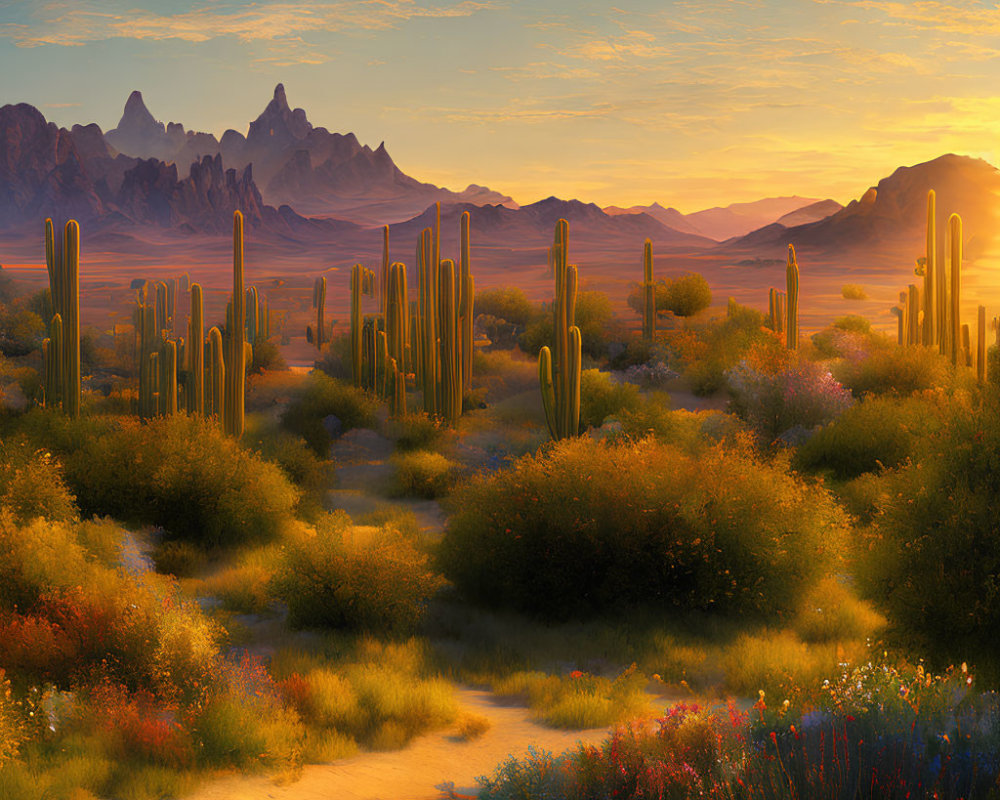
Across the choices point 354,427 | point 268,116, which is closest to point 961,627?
point 354,427

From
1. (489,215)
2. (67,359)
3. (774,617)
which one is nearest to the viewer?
(774,617)

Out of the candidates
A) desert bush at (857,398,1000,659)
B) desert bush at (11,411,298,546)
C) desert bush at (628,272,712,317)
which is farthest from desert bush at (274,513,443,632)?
desert bush at (628,272,712,317)

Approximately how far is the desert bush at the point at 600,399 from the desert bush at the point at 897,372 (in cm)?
495

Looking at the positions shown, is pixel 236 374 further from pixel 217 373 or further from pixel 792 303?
pixel 792 303

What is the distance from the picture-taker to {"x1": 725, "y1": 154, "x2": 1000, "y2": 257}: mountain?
108375mm

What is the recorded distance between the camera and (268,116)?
634 feet

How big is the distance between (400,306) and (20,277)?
246 ft

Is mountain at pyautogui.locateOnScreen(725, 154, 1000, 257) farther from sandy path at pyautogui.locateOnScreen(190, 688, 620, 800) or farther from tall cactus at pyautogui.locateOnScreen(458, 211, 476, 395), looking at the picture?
sandy path at pyautogui.locateOnScreen(190, 688, 620, 800)

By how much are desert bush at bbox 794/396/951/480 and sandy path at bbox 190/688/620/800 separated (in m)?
11.0

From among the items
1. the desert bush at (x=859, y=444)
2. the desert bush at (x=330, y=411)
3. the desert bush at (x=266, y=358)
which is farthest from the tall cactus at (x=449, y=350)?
the desert bush at (x=266, y=358)

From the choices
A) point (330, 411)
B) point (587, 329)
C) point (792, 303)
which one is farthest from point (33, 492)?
point (587, 329)

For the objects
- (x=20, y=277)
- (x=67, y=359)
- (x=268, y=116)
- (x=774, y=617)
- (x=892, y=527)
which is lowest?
(x=774, y=617)

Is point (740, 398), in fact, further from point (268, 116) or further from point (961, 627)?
point (268, 116)

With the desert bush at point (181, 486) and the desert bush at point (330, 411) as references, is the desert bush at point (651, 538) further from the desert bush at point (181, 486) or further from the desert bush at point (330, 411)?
the desert bush at point (330, 411)
